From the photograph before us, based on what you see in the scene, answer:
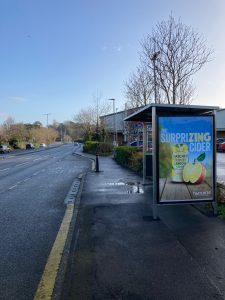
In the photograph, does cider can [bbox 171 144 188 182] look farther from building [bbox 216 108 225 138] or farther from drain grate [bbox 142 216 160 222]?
building [bbox 216 108 225 138]

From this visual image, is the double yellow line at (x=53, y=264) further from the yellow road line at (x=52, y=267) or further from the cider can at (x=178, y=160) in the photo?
the cider can at (x=178, y=160)

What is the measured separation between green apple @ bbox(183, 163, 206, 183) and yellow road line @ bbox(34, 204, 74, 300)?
2.74m

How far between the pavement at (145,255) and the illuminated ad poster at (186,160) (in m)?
0.53

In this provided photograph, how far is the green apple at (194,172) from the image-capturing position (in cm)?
700

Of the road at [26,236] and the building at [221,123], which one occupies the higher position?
the building at [221,123]

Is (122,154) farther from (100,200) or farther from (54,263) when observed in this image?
(54,263)

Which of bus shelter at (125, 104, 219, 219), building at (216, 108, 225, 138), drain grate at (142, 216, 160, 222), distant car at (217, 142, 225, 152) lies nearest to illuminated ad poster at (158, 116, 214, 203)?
bus shelter at (125, 104, 219, 219)

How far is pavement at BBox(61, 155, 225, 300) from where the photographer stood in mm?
3660

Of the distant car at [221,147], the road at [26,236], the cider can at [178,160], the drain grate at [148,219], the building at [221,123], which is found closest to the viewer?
the road at [26,236]

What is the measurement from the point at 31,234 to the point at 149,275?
2850mm

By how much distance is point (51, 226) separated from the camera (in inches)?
262

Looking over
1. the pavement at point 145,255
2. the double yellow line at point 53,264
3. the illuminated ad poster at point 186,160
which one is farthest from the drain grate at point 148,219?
the double yellow line at point 53,264

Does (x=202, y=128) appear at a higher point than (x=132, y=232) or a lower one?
higher

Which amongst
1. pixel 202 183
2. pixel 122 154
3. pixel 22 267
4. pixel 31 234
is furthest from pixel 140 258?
pixel 122 154
